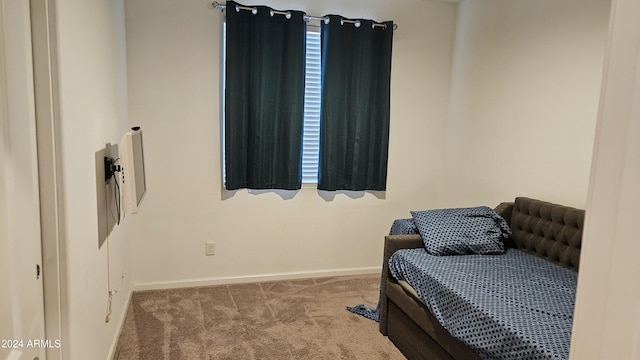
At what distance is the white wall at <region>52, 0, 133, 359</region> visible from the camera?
5.20 feet

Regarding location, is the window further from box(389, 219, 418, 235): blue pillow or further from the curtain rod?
box(389, 219, 418, 235): blue pillow

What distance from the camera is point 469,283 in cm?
240

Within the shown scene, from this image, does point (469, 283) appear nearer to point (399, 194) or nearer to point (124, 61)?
point (399, 194)

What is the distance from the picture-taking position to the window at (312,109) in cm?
386

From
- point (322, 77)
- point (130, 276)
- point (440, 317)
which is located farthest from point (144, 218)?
point (440, 317)

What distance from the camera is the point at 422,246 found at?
3037 millimetres

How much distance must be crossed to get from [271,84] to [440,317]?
7.70 feet

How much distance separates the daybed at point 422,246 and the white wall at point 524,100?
0.62ft

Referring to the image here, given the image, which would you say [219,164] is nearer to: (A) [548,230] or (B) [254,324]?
(B) [254,324]

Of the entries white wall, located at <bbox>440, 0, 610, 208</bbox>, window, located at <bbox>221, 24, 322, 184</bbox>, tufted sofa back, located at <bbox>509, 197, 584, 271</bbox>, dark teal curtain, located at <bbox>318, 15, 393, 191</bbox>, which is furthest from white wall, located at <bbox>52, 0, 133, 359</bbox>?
white wall, located at <bbox>440, 0, 610, 208</bbox>

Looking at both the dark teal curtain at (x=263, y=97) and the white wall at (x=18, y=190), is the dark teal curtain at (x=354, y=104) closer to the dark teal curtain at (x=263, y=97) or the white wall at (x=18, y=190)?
the dark teal curtain at (x=263, y=97)

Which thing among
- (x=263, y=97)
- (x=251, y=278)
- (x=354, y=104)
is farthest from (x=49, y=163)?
(x=354, y=104)

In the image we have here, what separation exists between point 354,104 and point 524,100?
4.68 feet

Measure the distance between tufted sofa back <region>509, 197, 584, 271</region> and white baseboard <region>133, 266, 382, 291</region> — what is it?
1.54 m
